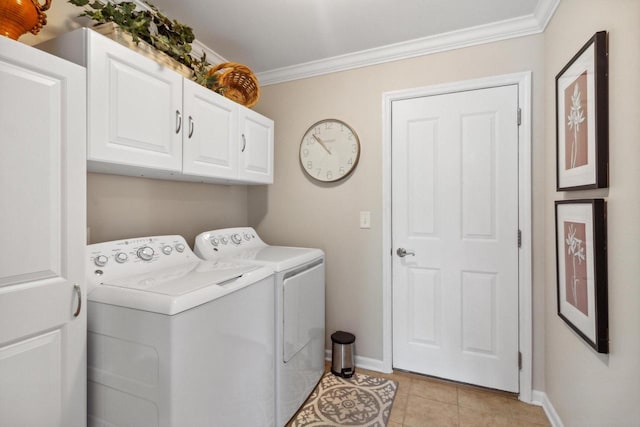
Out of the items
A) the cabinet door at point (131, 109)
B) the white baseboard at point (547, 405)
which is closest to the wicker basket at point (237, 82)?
the cabinet door at point (131, 109)

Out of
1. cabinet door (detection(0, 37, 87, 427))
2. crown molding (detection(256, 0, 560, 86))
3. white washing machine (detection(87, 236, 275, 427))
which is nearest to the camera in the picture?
cabinet door (detection(0, 37, 87, 427))

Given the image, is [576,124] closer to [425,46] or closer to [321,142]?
[425,46]

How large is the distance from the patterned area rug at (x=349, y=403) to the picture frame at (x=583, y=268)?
3.79 feet

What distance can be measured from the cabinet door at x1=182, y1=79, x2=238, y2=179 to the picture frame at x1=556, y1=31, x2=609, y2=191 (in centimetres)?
184

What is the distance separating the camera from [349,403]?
75.7 inches

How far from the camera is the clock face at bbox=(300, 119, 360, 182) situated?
237cm

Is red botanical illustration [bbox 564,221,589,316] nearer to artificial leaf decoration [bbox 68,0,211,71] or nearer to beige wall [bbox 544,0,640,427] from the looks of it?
beige wall [bbox 544,0,640,427]

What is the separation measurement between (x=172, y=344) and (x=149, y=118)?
40.3 inches

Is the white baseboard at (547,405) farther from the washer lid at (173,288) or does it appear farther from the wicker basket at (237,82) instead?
the wicker basket at (237,82)

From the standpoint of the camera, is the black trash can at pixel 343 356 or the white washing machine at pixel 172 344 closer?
the white washing machine at pixel 172 344

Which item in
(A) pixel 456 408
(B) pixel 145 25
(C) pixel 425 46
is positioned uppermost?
(C) pixel 425 46

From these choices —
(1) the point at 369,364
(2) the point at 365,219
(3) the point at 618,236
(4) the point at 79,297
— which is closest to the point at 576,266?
(3) the point at 618,236

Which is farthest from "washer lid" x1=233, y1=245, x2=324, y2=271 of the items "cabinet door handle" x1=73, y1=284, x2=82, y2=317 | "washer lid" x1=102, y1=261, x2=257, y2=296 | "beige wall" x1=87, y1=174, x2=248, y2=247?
"cabinet door handle" x1=73, y1=284, x2=82, y2=317

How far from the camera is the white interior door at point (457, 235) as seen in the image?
1.97 metres
